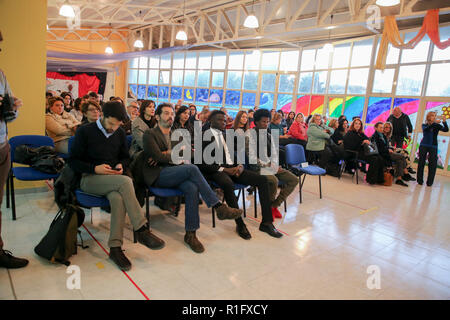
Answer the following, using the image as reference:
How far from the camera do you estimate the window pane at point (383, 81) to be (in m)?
8.38

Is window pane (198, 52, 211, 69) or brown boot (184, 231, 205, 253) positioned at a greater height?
window pane (198, 52, 211, 69)

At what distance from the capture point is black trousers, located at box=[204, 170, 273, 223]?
314 cm

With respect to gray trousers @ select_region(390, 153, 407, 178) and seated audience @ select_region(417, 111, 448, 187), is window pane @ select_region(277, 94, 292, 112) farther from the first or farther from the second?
seated audience @ select_region(417, 111, 448, 187)

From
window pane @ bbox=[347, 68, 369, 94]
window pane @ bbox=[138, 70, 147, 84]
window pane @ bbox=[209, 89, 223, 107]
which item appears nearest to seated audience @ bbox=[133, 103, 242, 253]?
window pane @ bbox=[347, 68, 369, 94]

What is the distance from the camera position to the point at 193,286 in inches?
85.1

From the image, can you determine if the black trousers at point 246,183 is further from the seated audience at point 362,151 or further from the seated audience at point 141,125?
the seated audience at point 362,151

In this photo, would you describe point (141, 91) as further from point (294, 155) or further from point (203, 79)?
point (294, 155)

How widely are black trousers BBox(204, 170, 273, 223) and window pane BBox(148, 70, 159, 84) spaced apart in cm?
1224

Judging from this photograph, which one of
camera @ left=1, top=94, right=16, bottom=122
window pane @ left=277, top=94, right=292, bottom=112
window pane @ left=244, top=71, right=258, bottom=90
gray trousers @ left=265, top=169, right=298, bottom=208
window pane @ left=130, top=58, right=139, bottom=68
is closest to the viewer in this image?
camera @ left=1, top=94, right=16, bottom=122

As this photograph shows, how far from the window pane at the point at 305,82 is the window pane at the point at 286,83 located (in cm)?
29

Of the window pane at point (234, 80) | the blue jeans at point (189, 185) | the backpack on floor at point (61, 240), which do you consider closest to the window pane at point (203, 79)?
the window pane at point (234, 80)

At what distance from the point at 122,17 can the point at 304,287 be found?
12.8m
